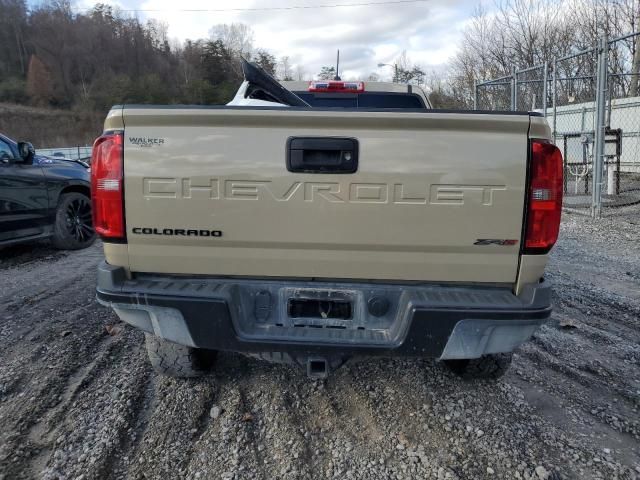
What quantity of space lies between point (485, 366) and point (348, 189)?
1.47 meters

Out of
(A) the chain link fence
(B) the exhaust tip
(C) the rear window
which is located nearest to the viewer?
(B) the exhaust tip

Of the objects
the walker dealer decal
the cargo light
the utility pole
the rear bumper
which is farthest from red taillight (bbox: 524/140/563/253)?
the utility pole

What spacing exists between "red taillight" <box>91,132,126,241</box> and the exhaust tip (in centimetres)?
109

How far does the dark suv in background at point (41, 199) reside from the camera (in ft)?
19.5

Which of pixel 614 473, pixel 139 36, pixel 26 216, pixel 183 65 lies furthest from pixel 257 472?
pixel 139 36

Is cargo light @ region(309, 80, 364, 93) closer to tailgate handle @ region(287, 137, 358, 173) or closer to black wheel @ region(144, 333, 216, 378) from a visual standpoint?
tailgate handle @ region(287, 137, 358, 173)

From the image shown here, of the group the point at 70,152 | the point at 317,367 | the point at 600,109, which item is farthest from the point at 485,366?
the point at 70,152

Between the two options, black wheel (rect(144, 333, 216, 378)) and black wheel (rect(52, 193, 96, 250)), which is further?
black wheel (rect(52, 193, 96, 250))

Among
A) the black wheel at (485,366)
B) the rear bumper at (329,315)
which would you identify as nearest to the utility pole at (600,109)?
the black wheel at (485,366)

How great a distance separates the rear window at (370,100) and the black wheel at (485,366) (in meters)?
2.80

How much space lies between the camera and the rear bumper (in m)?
2.19

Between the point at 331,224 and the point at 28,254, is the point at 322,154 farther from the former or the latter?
the point at 28,254

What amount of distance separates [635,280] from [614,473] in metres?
3.64

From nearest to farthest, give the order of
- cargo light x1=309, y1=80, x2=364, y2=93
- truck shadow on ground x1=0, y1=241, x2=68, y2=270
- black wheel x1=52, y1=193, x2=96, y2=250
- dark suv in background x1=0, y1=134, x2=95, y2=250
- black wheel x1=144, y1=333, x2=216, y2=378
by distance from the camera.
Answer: black wheel x1=144, y1=333, x2=216, y2=378, cargo light x1=309, y1=80, x2=364, y2=93, dark suv in background x1=0, y1=134, x2=95, y2=250, truck shadow on ground x1=0, y1=241, x2=68, y2=270, black wheel x1=52, y1=193, x2=96, y2=250
